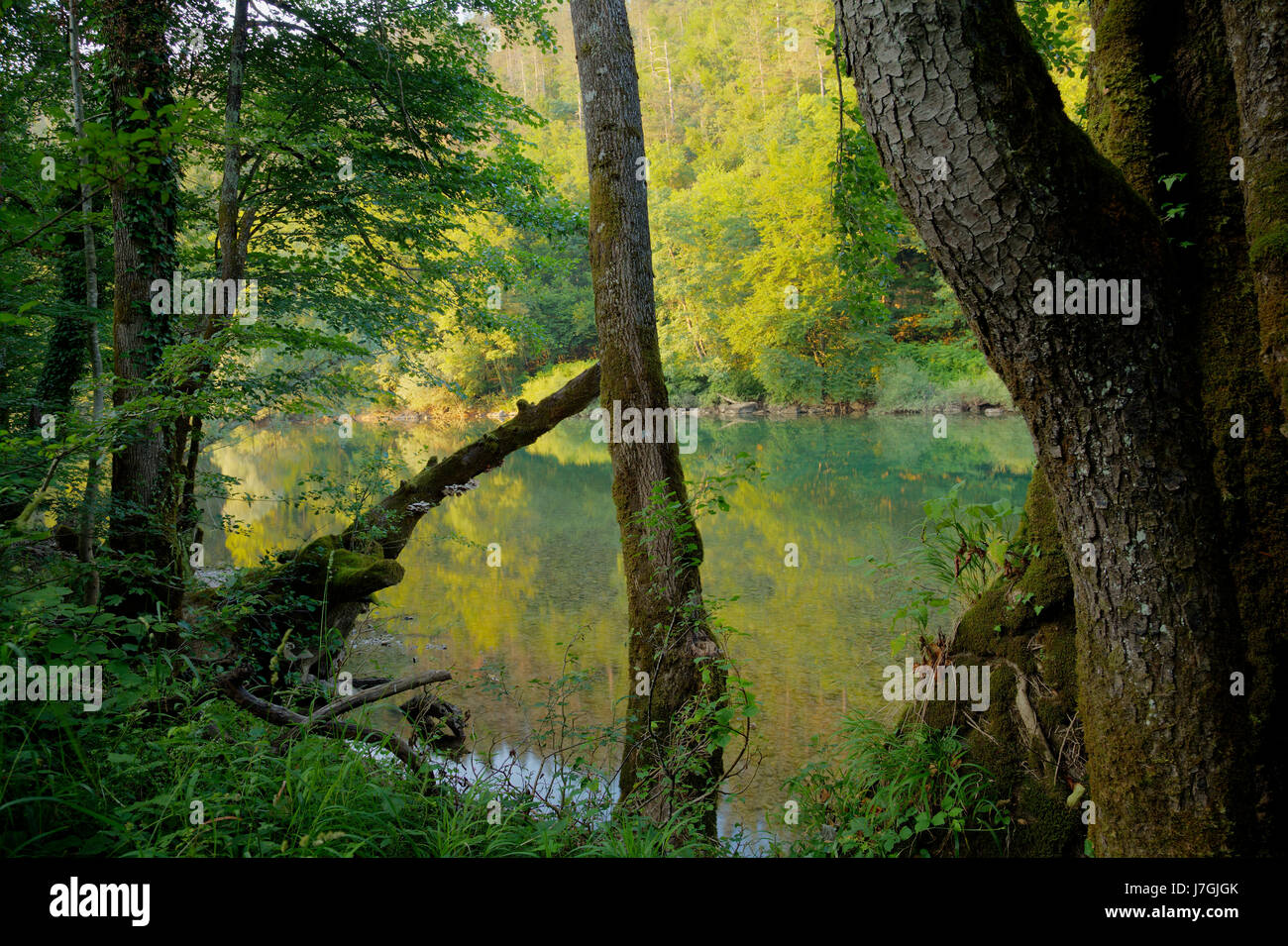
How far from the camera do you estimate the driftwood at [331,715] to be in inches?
105

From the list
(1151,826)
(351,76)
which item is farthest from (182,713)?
(351,76)

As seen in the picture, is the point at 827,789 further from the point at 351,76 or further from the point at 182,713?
the point at 351,76

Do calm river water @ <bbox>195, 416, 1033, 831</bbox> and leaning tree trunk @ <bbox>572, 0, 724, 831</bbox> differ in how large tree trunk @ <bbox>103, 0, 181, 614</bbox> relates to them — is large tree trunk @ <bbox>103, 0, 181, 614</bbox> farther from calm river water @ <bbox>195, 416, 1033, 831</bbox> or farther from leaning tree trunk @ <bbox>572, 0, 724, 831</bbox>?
leaning tree trunk @ <bbox>572, 0, 724, 831</bbox>

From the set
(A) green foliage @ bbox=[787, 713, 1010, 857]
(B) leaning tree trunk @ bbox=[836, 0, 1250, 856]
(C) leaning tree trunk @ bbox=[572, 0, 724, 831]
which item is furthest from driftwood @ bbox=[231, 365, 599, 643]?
(B) leaning tree trunk @ bbox=[836, 0, 1250, 856]

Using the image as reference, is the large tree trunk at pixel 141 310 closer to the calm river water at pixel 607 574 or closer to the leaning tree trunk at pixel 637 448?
the calm river water at pixel 607 574

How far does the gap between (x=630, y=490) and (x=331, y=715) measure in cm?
166

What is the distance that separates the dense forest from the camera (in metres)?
1.66

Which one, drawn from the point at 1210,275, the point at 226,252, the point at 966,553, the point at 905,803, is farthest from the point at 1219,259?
the point at 226,252

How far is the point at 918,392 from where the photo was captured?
2339 cm

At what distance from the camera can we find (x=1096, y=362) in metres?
1.62

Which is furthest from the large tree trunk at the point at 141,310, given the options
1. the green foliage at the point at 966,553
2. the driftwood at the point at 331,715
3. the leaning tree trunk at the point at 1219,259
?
the leaning tree trunk at the point at 1219,259

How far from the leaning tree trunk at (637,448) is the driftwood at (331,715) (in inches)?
39.4

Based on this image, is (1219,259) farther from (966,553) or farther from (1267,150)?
(966,553)
